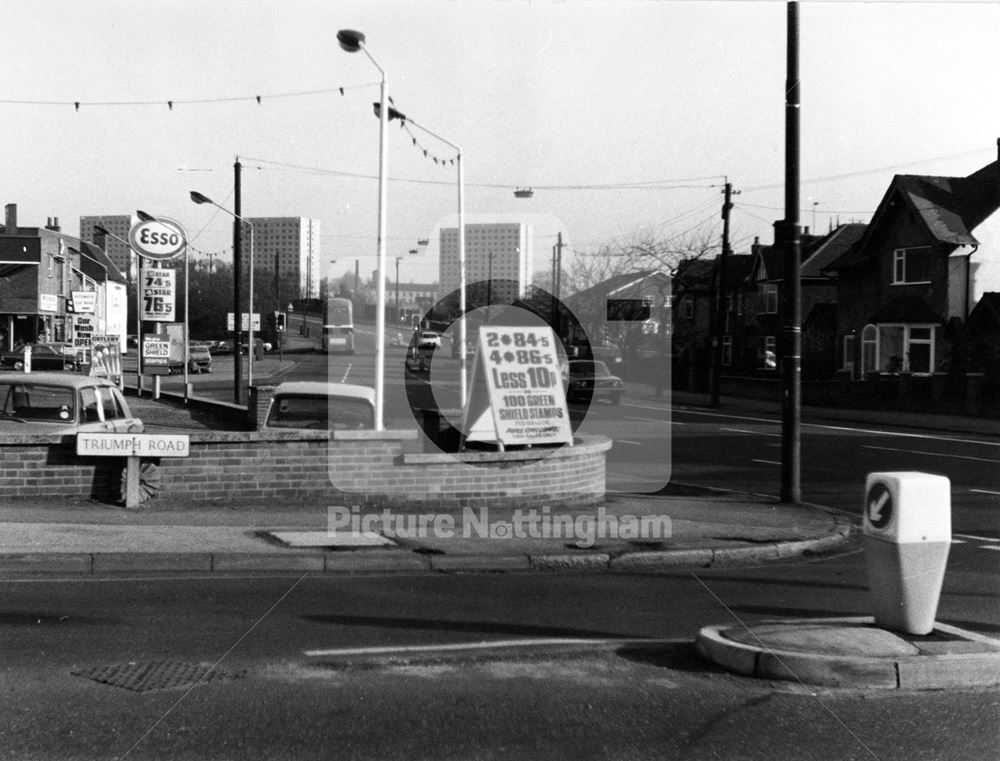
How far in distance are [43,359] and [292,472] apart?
37758 mm

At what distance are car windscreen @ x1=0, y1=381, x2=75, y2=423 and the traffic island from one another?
867cm

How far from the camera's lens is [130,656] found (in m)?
6.05

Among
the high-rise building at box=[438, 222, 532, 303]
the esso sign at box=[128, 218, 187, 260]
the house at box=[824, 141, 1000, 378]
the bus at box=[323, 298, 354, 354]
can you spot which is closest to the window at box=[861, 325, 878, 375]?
the house at box=[824, 141, 1000, 378]

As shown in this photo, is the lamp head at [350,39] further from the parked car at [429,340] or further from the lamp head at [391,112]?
the parked car at [429,340]

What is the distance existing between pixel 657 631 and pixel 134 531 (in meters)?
5.15

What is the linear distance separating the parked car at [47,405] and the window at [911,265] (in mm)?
35133

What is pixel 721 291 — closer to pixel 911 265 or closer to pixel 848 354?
pixel 911 265

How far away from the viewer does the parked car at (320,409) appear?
12852 mm

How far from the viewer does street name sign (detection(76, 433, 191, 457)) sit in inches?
422

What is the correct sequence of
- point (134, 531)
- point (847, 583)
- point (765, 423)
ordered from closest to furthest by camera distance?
point (847, 583) < point (134, 531) < point (765, 423)

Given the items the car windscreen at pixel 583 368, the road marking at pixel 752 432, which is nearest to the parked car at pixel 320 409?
the road marking at pixel 752 432

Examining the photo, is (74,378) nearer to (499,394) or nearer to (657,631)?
(499,394)

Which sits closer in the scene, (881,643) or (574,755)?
(574,755)

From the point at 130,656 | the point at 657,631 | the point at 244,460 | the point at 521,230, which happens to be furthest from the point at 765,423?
the point at 130,656
